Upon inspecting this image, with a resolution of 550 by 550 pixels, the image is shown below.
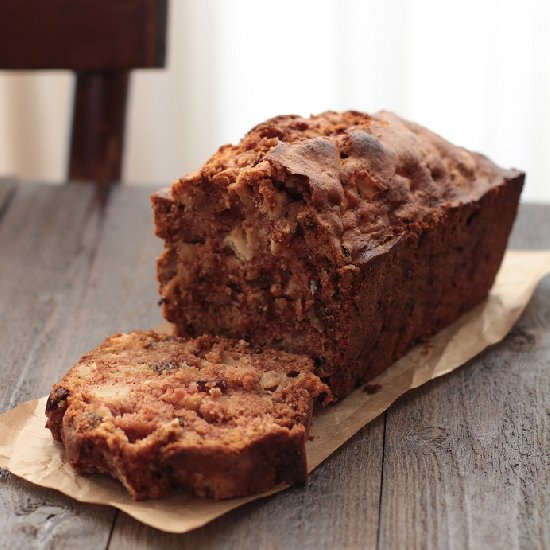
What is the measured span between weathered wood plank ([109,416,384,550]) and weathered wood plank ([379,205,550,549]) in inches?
2.2

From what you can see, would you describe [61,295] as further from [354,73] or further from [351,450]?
[354,73]

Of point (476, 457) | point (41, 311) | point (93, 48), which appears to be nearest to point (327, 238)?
point (476, 457)

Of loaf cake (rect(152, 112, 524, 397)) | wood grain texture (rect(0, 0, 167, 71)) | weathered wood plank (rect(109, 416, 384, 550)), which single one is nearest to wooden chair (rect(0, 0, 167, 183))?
wood grain texture (rect(0, 0, 167, 71))

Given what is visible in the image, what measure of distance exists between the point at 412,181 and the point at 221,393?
0.93 meters

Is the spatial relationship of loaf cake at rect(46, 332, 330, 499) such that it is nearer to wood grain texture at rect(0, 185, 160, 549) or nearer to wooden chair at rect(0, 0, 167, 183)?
wood grain texture at rect(0, 185, 160, 549)

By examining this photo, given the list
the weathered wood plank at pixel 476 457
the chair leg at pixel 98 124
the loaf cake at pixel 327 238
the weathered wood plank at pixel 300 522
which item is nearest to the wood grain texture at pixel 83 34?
the chair leg at pixel 98 124

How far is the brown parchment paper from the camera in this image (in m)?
2.51

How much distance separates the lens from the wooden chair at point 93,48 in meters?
4.46

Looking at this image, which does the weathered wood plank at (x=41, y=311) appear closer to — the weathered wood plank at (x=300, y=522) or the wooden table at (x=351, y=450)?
the wooden table at (x=351, y=450)

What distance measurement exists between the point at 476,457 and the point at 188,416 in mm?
774

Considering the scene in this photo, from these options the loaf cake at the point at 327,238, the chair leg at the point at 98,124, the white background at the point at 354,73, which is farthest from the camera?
the white background at the point at 354,73

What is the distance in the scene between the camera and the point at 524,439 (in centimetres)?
286

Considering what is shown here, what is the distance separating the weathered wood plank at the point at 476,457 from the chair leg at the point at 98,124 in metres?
2.12

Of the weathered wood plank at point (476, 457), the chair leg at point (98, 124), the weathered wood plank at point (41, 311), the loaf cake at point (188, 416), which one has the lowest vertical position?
the weathered wood plank at point (41, 311)
